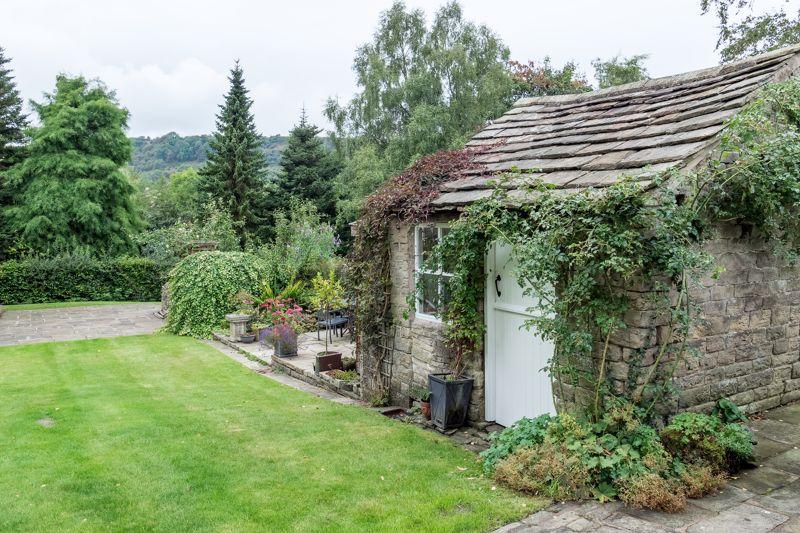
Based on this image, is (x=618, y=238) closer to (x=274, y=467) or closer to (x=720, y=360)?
(x=720, y=360)

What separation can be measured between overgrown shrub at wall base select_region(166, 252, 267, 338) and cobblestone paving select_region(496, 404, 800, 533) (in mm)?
12815

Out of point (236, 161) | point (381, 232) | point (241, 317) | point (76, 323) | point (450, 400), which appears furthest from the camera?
point (236, 161)

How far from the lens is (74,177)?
29594 millimetres

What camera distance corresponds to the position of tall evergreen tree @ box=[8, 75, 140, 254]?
28.6 m

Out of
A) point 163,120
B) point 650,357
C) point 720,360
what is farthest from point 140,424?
point 163,120

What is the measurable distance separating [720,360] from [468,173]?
380 cm

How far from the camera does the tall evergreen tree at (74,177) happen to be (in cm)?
2862

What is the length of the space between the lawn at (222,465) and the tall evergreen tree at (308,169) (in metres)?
23.0

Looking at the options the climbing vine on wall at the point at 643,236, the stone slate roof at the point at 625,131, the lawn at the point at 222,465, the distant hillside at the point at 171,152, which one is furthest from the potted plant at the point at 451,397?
the distant hillside at the point at 171,152

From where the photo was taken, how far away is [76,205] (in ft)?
95.3

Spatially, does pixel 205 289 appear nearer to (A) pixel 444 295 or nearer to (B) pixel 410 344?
(B) pixel 410 344

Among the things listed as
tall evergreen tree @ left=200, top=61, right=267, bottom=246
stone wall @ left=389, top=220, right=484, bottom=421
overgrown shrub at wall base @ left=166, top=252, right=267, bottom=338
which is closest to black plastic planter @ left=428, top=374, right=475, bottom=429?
stone wall @ left=389, top=220, right=484, bottom=421

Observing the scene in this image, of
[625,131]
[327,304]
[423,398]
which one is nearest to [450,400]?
[423,398]

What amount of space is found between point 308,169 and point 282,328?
21.5 meters
